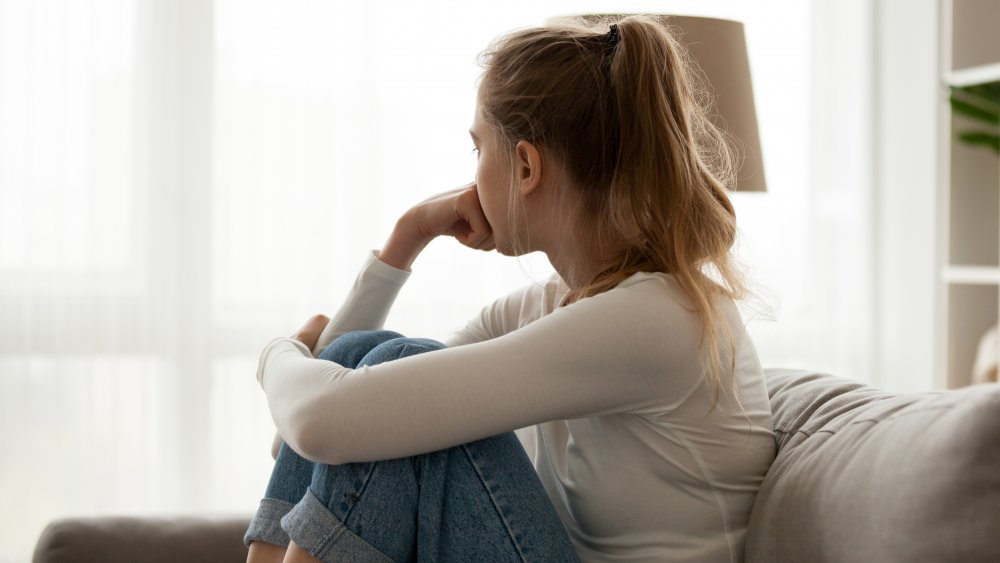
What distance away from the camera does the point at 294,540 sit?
105 centimetres

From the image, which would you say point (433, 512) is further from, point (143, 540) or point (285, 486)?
point (143, 540)

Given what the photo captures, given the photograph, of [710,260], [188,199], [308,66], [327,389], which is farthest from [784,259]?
[327,389]

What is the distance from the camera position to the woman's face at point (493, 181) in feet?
4.20

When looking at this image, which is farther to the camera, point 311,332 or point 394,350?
point 311,332

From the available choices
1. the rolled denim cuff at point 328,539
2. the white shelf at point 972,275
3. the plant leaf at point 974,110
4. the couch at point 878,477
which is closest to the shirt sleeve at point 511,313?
the couch at point 878,477

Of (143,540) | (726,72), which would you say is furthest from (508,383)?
(726,72)

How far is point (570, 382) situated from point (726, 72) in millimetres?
867

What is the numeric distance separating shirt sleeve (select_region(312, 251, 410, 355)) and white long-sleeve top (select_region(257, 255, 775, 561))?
0.80ft

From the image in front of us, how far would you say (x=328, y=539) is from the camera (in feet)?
3.39

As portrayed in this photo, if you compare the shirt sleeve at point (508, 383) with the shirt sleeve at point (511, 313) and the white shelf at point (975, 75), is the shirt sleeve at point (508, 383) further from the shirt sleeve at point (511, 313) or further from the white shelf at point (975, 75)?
the white shelf at point (975, 75)

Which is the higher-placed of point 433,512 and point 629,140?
point 629,140

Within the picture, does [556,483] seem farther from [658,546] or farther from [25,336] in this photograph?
[25,336]

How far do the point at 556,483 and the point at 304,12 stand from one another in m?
1.85

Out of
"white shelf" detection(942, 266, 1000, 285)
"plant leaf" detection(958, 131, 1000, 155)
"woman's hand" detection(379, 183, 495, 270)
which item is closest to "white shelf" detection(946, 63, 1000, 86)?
"plant leaf" detection(958, 131, 1000, 155)
